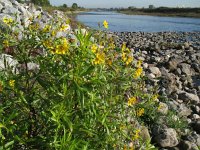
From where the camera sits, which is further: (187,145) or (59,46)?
(187,145)

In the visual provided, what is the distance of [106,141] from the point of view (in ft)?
11.9

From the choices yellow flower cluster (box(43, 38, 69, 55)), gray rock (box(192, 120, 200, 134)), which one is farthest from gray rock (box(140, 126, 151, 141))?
yellow flower cluster (box(43, 38, 69, 55))

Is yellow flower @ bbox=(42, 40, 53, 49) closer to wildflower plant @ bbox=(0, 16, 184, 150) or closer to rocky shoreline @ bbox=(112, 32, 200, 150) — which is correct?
wildflower plant @ bbox=(0, 16, 184, 150)

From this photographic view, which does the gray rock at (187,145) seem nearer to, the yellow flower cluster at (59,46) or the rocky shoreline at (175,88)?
the rocky shoreline at (175,88)

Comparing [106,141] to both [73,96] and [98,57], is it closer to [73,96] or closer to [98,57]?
[73,96]

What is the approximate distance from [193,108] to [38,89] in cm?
560

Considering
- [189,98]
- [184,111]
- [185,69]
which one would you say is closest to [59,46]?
[184,111]

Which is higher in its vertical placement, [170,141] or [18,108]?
[18,108]

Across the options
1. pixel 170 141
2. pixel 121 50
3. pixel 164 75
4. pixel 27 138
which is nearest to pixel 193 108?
pixel 170 141

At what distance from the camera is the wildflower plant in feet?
10.5

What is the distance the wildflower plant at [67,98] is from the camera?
3.20m

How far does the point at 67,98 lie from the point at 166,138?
3.54 meters

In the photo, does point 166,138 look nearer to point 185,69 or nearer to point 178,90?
point 178,90

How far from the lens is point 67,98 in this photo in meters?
3.25
